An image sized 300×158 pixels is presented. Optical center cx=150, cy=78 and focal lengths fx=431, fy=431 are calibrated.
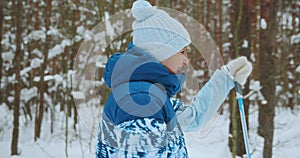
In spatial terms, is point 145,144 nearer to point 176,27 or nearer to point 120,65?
point 120,65

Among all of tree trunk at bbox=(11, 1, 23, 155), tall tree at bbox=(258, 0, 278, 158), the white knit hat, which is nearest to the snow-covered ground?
tree trunk at bbox=(11, 1, 23, 155)

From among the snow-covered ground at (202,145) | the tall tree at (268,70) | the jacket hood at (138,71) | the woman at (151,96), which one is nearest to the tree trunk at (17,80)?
the snow-covered ground at (202,145)

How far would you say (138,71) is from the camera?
1.40 metres

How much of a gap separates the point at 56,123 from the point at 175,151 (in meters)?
12.3

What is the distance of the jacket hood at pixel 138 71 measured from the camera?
140cm

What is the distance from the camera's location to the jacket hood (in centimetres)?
140

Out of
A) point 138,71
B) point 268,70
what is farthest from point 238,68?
point 268,70

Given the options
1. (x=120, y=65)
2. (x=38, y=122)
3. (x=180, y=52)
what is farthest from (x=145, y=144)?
(x=38, y=122)

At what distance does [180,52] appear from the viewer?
1.57 m

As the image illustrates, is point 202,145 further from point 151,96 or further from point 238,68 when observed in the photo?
point 151,96

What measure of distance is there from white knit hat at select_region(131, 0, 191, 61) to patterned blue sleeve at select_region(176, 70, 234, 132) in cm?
26

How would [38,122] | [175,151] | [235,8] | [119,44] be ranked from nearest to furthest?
[175,151] → [119,44] → [235,8] → [38,122]

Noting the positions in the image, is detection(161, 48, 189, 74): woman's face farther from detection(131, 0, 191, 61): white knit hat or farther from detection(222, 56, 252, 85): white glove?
detection(222, 56, 252, 85): white glove

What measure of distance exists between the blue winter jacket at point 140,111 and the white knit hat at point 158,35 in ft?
0.14
